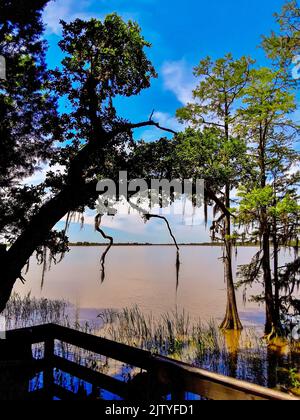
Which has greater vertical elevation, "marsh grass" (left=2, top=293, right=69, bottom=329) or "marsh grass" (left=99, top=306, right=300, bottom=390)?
"marsh grass" (left=2, top=293, right=69, bottom=329)

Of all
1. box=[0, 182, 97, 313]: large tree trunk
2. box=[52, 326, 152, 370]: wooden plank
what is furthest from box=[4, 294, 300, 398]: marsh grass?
box=[52, 326, 152, 370]: wooden plank

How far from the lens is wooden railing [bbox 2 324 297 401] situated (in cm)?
252

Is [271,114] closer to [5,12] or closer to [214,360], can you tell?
[214,360]

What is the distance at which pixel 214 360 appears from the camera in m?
11.5

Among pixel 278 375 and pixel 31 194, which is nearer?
pixel 31 194

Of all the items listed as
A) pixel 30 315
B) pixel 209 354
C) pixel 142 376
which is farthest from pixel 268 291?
pixel 142 376

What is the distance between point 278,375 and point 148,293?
2196 centimetres

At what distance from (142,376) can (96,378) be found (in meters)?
0.78

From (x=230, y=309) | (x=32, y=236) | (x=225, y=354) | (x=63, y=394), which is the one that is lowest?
(x=225, y=354)

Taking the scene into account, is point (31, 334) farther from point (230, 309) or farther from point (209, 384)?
point (230, 309)

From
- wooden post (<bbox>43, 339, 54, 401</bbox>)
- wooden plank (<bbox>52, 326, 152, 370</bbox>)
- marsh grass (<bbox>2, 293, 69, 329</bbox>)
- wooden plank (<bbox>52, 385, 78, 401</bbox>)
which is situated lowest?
marsh grass (<bbox>2, 293, 69, 329</bbox>)

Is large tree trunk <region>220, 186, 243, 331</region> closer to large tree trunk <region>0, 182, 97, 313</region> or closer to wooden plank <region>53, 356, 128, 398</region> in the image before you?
large tree trunk <region>0, 182, 97, 313</region>

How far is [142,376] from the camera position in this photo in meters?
3.45

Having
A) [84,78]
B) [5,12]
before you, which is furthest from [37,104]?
[5,12]
